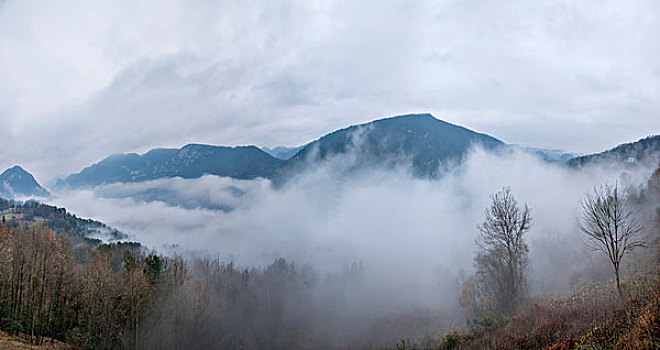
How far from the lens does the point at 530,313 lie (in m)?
28.3

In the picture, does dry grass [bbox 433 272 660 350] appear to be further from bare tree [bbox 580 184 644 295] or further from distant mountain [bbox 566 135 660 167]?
distant mountain [bbox 566 135 660 167]

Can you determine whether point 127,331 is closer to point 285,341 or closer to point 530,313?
point 530,313

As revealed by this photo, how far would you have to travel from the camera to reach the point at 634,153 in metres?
99.4

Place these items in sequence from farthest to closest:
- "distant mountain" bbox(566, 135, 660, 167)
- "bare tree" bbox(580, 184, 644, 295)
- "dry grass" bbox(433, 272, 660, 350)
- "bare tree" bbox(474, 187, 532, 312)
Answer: "distant mountain" bbox(566, 135, 660, 167) < "bare tree" bbox(474, 187, 532, 312) < "bare tree" bbox(580, 184, 644, 295) < "dry grass" bbox(433, 272, 660, 350)

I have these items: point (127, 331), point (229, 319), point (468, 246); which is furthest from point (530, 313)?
point (468, 246)

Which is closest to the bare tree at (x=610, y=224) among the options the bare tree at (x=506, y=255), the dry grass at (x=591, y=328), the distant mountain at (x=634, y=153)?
the dry grass at (x=591, y=328)

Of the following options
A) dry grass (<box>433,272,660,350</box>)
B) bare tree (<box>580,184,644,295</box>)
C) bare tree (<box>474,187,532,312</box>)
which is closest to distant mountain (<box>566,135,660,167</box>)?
bare tree (<box>580,184,644,295</box>)

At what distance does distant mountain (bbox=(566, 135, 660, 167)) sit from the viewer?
9214cm

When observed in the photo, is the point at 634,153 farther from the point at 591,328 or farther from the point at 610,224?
the point at 591,328

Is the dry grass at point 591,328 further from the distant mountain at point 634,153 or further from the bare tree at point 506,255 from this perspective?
the distant mountain at point 634,153

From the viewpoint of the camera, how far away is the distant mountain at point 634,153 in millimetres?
92144

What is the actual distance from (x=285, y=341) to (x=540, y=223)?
219ft

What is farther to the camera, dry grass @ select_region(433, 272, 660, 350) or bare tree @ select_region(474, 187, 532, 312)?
bare tree @ select_region(474, 187, 532, 312)

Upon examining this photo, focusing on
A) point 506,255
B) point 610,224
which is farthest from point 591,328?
point 610,224
